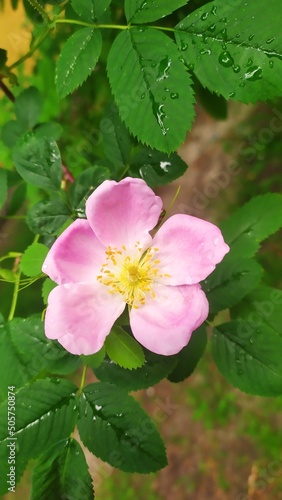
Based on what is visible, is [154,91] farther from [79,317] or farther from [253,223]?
[253,223]

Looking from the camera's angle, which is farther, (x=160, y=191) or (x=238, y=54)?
(x=160, y=191)

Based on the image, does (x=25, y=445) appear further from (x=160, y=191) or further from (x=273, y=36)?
(x=160, y=191)

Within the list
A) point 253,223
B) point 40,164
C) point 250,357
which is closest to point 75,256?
point 40,164

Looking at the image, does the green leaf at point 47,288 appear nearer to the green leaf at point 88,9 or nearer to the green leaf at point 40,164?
the green leaf at point 40,164

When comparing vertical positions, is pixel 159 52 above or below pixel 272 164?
above

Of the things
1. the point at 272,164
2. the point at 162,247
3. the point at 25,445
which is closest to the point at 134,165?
the point at 162,247

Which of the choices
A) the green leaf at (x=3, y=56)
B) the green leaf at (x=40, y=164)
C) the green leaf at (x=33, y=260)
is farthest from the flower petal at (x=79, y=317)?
the green leaf at (x=3, y=56)
